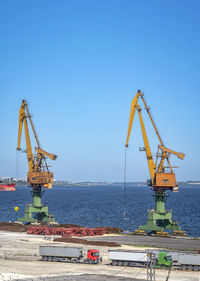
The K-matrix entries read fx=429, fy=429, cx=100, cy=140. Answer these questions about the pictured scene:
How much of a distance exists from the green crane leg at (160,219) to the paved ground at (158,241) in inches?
239

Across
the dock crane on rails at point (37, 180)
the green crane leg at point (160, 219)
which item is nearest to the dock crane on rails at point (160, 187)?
the green crane leg at point (160, 219)

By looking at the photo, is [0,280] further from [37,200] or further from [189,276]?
[37,200]

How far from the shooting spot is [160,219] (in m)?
79.0

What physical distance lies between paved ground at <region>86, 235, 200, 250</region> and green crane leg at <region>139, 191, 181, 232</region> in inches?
239

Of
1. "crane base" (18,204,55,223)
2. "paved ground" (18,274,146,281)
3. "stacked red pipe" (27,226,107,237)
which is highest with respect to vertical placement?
"crane base" (18,204,55,223)

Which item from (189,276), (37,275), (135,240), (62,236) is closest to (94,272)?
(37,275)

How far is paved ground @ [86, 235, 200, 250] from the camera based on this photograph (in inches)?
2398

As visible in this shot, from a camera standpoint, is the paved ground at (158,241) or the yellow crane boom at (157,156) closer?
the paved ground at (158,241)

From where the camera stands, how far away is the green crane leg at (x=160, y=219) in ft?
254

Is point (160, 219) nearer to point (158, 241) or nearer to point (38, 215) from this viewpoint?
point (158, 241)

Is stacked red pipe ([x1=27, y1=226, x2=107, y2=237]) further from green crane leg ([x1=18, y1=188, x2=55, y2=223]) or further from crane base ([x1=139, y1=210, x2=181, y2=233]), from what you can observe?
green crane leg ([x1=18, y1=188, x2=55, y2=223])

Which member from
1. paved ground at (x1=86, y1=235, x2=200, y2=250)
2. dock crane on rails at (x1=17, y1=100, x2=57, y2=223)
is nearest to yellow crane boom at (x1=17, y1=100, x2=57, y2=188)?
dock crane on rails at (x1=17, y1=100, x2=57, y2=223)

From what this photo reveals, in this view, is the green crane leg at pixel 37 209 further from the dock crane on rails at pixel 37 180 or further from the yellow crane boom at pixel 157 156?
the yellow crane boom at pixel 157 156

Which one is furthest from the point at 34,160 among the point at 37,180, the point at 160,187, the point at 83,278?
the point at 83,278
